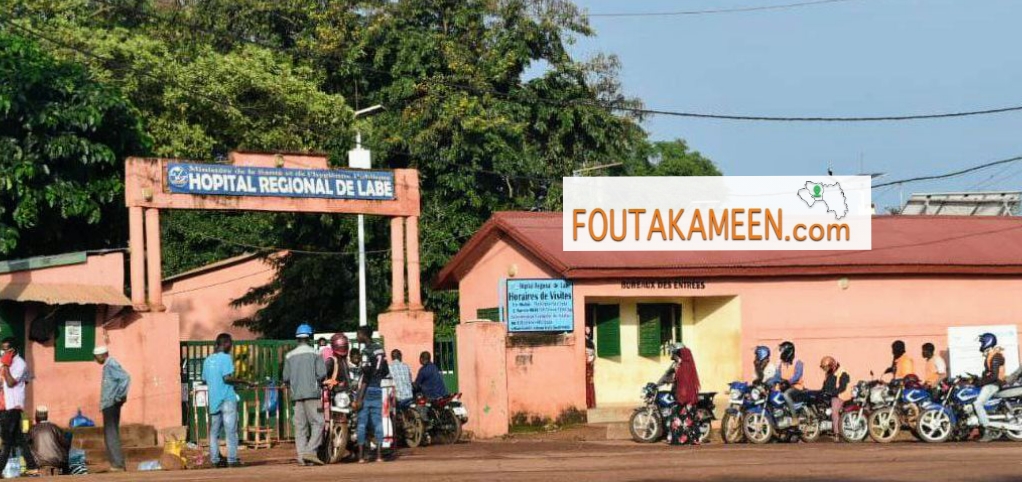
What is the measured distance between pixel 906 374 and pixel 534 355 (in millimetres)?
6840

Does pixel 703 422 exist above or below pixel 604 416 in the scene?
above

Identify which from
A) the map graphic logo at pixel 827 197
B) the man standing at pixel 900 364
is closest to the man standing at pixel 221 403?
the man standing at pixel 900 364

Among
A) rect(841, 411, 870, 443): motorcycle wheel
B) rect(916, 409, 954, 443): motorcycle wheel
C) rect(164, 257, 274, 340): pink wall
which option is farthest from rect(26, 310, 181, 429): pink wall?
rect(164, 257, 274, 340): pink wall

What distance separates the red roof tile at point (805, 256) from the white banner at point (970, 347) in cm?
192

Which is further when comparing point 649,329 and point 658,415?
point 649,329

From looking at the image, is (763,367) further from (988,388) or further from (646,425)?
(988,388)

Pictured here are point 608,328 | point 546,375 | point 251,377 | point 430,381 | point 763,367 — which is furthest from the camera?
point 608,328

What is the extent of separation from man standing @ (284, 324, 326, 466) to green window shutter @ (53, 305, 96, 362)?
629 centimetres

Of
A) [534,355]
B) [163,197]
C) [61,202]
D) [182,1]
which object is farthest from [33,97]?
[182,1]

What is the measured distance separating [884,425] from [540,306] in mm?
7323

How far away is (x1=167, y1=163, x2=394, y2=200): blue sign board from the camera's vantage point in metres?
22.8

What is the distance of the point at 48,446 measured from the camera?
655 inches

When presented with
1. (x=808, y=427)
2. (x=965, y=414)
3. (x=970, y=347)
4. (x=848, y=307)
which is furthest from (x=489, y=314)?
(x=965, y=414)

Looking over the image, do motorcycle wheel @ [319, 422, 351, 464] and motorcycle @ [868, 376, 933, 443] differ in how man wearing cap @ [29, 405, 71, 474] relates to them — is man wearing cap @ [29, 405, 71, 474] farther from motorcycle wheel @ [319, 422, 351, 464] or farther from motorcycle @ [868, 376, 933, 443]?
motorcycle @ [868, 376, 933, 443]
